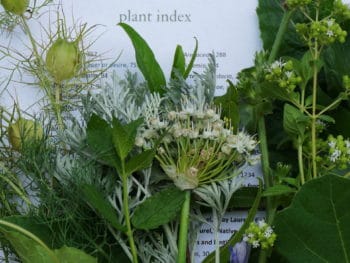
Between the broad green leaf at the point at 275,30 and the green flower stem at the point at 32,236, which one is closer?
the green flower stem at the point at 32,236

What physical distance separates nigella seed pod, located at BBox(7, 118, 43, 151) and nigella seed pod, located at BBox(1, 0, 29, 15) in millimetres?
110

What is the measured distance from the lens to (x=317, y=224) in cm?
60

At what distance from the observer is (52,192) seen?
621 mm

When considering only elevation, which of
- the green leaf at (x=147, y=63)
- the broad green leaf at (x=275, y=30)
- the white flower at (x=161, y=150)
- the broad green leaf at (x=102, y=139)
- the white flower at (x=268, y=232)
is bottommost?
the white flower at (x=268, y=232)

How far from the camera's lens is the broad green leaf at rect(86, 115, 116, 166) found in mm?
→ 607

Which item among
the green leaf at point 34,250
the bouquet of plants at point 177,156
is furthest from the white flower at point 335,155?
the green leaf at point 34,250

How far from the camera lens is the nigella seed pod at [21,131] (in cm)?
66

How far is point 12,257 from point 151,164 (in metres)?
0.17

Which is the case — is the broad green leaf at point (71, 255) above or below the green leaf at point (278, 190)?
below

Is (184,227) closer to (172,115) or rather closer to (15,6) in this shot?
(172,115)

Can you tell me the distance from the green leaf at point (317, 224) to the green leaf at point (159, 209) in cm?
9

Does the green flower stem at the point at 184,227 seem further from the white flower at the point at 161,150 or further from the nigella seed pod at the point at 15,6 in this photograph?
the nigella seed pod at the point at 15,6

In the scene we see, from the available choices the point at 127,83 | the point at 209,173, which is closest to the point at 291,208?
the point at 209,173

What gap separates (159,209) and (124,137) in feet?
0.24
